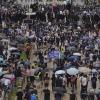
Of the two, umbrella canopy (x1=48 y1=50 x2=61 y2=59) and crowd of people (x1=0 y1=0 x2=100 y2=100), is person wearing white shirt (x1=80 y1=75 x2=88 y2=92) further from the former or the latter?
umbrella canopy (x1=48 y1=50 x2=61 y2=59)

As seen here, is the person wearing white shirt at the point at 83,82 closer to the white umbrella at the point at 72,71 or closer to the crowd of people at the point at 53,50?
the crowd of people at the point at 53,50

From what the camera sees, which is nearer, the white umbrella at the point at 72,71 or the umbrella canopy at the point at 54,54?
the white umbrella at the point at 72,71

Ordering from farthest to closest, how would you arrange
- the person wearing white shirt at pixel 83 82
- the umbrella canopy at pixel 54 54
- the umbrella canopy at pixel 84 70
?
the umbrella canopy at pixel 54 54 < the umbrella canopy at pixel 84 70 < the person wearing white shirt at pixel 83 82

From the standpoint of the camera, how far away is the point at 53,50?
37.0 metres

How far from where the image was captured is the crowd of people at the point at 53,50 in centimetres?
3058

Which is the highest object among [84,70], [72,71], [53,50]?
[72,71]

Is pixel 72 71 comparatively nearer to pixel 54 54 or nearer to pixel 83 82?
pixel 83 82

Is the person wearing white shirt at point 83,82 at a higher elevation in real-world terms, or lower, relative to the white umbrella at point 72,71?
lower

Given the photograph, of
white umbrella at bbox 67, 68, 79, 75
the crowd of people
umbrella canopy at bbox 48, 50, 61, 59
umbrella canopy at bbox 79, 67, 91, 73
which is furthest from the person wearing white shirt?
umbrella canopy at bbox 48, 50, 61, 59

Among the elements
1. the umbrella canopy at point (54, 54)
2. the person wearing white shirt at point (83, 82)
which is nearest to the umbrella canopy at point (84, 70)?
the person wearing white shirt at point (83, 82)

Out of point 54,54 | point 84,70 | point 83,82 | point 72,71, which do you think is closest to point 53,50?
point 54,54

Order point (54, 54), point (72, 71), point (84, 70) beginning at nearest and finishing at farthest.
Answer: point (72, 71) → point (84, 70) → point (54, 54)

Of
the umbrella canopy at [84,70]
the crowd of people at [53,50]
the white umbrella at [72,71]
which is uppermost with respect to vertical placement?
the white umbrella at [72,71]

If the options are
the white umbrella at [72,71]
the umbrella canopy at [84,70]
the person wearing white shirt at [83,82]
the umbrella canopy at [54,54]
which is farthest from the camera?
the umbrella canopy at [54,54]
